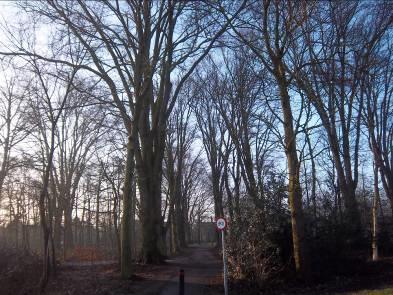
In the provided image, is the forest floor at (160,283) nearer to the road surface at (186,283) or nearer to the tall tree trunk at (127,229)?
the road surface at (186,283)

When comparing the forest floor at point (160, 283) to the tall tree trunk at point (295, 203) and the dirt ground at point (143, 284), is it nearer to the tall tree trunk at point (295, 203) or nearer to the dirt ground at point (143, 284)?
the dirt ground at point (143, 284)

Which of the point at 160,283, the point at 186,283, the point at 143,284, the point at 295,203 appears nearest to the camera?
the point at 295,203

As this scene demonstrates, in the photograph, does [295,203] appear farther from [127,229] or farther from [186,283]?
[127,229]

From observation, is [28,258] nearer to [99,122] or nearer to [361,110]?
[99,122]

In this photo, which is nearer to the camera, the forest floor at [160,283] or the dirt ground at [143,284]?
the forest floor at [160,283]

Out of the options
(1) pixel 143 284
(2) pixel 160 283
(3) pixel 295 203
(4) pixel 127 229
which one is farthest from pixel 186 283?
(3) pixel 295 203

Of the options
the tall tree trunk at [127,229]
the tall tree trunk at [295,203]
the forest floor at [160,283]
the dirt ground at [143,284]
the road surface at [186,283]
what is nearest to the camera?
the forest floor at [160,283]

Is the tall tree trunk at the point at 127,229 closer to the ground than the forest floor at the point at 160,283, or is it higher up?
higher up

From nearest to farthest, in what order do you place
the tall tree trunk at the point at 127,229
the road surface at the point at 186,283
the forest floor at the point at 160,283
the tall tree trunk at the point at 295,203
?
the forest floor at the point at 160,283 → the road surface at the point at 186,283 → the tall tree trunk at the point at 295,203 → the tall tree trunk at the point at 127,229

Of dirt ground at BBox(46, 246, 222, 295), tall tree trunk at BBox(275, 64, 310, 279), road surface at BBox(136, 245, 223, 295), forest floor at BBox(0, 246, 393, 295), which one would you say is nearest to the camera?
forest floor at BBox(0, 246, 393, 295)

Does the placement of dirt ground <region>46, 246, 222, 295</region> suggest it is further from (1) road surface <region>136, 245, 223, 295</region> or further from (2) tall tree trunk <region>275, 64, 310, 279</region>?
(2) tall tree trunk <region>275, 64, 310, 279</region>

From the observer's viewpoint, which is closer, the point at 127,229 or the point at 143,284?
the point at 143,284

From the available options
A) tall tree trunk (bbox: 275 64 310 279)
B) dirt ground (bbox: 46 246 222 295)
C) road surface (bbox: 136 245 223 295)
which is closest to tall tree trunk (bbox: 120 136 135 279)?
dirt ground (bbox: 46 246 222 295)

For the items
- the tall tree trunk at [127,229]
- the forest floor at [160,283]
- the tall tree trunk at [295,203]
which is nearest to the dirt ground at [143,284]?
the forest floor at [160,283]
